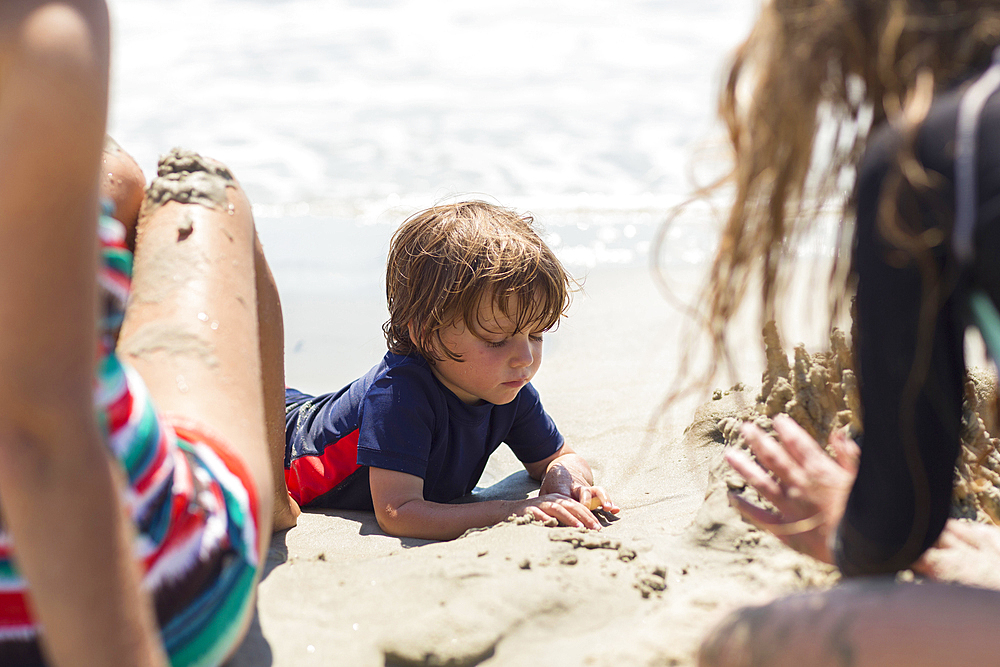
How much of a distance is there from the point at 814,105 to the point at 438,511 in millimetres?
1673

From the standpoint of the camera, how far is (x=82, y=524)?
1021 millimetres

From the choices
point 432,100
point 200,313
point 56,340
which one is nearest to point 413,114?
point 432,100

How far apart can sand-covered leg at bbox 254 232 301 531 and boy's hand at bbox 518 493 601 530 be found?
714 mm

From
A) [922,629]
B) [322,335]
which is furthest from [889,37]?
[322,335]

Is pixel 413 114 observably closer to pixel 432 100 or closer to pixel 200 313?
pixel 432 100

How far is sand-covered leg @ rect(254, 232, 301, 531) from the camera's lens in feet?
7.46

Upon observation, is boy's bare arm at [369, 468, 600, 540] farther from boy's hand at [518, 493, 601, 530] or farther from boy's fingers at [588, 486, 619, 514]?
boy's fingers at [588, 486, 619, 514]

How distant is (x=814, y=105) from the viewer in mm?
1255

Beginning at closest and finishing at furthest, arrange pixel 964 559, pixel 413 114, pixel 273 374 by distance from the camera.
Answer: pixel 964 559, pixel 273 374, pixel 413 114

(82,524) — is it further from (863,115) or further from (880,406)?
(863,115)

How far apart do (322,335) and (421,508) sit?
2.22m

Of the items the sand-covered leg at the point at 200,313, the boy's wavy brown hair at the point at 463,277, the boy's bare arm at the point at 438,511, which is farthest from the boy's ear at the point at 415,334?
the sand-covered leg at the point at 200,313

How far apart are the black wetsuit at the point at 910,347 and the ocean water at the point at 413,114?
10.7 feet

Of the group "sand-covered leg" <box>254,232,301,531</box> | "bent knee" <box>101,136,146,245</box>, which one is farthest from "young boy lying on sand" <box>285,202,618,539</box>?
"bent knee" <box>101,136,146,245</box>
